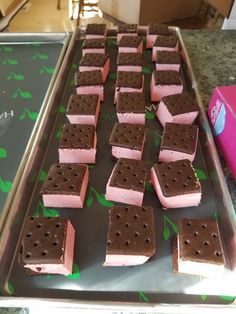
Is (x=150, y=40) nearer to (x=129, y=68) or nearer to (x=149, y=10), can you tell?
(x=129, y=68)

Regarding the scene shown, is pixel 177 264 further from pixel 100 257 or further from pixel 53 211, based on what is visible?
pixel 53 211

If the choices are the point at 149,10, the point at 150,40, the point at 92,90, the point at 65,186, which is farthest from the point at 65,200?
the point at 149,10

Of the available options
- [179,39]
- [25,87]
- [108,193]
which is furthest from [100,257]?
[179,39]

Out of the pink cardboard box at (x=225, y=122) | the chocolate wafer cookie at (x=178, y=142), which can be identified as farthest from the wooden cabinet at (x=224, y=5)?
the chocolate wafer cookie at (x=178, y=142)

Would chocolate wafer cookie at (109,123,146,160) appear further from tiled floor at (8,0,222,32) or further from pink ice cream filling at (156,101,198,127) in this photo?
tiled floor at (8,0,222,32)

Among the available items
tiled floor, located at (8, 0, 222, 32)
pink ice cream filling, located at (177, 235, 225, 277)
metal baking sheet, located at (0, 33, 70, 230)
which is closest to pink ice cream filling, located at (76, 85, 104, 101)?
metal baking sheet, located at (0, 33, 70, 230)

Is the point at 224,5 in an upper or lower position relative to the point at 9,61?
upper
